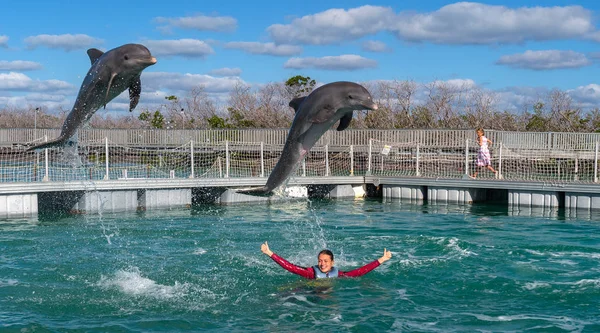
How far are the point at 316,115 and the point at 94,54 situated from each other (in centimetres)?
269

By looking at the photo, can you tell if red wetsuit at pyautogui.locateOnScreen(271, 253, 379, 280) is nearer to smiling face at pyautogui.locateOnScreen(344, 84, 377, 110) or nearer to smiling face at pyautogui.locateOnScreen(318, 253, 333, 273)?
smiling face at pyautogui.locateOnScreen(318, 253, 333, 273)

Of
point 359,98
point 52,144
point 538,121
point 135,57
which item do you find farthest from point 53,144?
point 538,121

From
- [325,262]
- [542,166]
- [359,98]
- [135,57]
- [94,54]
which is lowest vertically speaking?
[325,262]

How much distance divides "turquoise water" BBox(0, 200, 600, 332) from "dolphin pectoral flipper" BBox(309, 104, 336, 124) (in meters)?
2.63

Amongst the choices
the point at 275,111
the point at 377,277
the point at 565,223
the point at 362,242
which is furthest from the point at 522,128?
the point at 377,277

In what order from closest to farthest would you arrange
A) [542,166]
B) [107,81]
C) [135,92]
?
1. [107,81]
2. [135,92]
3. [542,166]

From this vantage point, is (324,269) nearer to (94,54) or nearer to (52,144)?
(52,144)

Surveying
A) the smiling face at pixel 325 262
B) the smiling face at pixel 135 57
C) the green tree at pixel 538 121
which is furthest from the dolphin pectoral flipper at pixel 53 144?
the green tree at pixel 538 121

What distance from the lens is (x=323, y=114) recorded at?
8750 mm

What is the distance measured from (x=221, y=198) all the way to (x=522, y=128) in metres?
28.0

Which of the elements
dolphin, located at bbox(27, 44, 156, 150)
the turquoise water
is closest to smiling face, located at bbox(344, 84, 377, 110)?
dolphin, located at bbox(27, 44, 156, 150)

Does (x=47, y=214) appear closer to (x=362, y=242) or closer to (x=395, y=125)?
(x=362, y=242)

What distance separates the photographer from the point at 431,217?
19.9 metres

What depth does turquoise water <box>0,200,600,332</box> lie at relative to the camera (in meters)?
9.58
